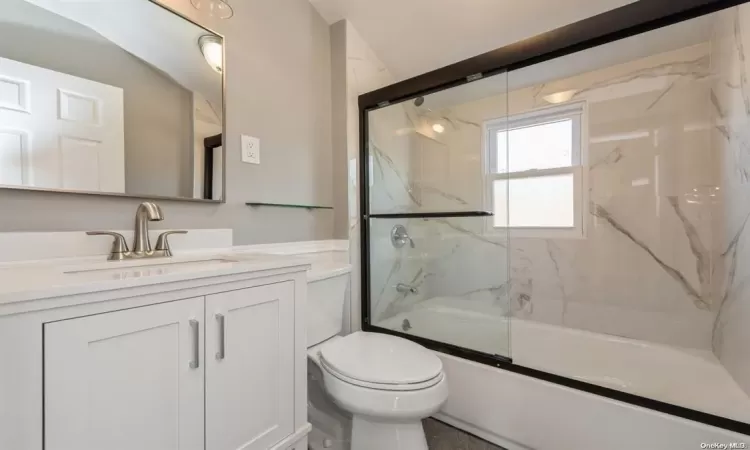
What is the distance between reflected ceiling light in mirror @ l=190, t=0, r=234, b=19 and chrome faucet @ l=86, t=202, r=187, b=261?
848 mm

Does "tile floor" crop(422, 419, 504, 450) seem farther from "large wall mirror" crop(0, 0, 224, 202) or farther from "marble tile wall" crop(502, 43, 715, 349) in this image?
"large wall mirror" crop(0, 0, 224, 202)

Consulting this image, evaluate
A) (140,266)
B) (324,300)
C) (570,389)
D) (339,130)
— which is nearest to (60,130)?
(140,266)

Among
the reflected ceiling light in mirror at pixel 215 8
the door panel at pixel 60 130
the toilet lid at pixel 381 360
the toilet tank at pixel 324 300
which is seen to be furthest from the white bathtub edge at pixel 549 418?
the reflected ceiling light in mirror at pixel 215 8

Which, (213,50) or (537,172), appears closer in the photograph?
(213,50)

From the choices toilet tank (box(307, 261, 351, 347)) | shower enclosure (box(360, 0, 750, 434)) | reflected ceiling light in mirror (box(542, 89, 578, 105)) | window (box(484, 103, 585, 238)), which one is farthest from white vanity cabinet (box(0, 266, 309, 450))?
reflected ceiling light in mirror (box(542, 89, 578, 105))

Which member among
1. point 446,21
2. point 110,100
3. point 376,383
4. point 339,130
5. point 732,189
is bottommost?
point 376,383

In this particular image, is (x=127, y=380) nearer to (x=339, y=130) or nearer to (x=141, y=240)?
(x=141, y=240)

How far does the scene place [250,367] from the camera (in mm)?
995

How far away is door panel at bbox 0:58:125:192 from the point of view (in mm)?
952

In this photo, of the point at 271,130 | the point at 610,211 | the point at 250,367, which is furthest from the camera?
the point at 610,211

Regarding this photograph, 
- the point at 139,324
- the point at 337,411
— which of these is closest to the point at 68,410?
the point at 139,324

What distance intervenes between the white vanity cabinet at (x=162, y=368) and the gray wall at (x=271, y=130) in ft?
1.76

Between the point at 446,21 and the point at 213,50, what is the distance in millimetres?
1213

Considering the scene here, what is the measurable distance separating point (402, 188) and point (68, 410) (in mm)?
1874
